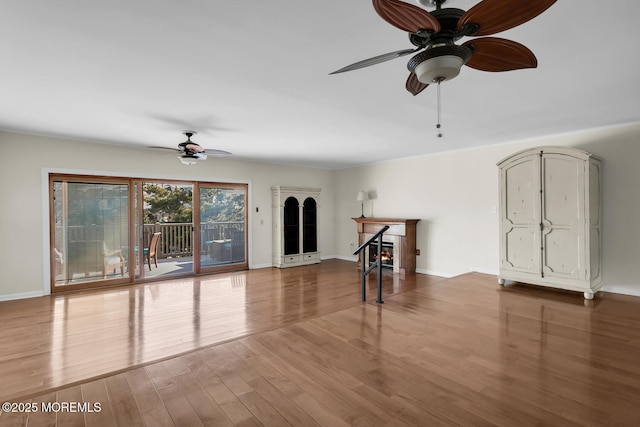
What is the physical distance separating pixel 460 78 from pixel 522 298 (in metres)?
3.06

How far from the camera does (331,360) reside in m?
2.54

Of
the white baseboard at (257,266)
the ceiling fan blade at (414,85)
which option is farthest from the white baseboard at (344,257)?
the ceiling fan blade at (414,85)

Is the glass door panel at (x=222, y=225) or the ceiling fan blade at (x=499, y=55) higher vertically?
the ceiling fan blade at (x=499, y=55)

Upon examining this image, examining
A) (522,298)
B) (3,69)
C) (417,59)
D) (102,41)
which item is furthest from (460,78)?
(3,69)

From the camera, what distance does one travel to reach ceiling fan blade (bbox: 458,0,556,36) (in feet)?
4.10

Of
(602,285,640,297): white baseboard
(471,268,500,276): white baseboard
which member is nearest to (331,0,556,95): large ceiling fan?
(602,285,640,297): white baseboard

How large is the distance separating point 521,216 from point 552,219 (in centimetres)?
37

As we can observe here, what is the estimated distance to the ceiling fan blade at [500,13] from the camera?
1250 mm

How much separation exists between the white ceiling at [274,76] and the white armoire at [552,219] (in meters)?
0.55

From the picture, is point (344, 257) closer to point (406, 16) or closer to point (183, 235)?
point (183, 235)

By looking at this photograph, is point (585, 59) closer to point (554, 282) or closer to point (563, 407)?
point (563, 407)

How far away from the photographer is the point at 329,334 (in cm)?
306

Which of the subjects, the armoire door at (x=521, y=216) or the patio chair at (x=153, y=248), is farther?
the patio chair at (x=153, y=248)

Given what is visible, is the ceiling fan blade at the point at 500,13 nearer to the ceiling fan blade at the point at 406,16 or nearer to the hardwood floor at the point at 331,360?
the ceiling fan blade at the point at 406,16
